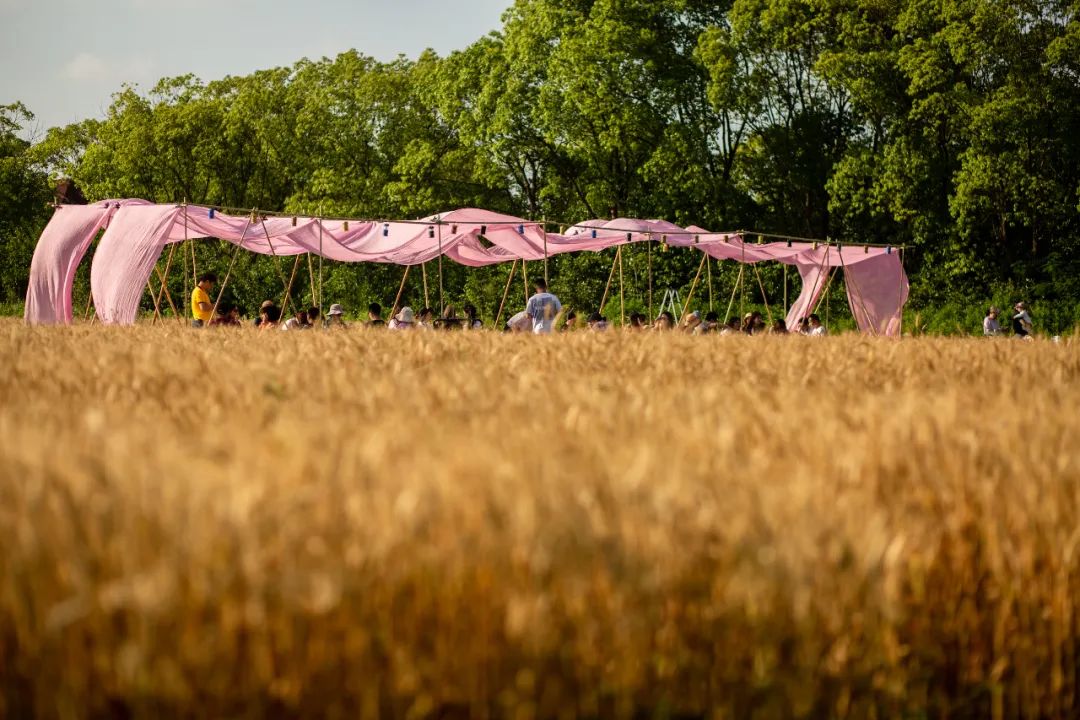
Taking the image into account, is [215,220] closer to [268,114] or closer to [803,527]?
[803,527]

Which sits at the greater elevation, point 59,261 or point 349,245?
point 349,245

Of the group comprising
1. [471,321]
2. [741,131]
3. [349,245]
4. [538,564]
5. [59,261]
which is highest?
[741,131]

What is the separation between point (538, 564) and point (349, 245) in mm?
21081

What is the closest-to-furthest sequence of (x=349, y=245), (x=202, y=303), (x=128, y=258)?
(x=202, y=303) → (x=128, y=258) → (x=349, y=245)

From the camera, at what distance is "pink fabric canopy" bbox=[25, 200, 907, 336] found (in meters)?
19.8

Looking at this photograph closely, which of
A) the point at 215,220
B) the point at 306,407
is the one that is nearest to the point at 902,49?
the point at 215,220

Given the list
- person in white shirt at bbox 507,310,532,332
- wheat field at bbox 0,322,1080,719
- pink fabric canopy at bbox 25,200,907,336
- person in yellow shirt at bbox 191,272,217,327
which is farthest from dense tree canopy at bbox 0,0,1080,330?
wheat field at bbox 0,322,1080,719

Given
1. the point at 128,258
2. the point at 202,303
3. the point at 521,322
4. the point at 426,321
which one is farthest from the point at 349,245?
the point at 521,322

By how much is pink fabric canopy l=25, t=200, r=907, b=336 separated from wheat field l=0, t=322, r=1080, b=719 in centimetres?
1579

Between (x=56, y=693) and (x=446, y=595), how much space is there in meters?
0.56

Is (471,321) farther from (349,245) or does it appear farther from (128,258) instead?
(128,258)

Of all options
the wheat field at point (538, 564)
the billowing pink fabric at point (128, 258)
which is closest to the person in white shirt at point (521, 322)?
the billowing pink fabric at point (128, 258)

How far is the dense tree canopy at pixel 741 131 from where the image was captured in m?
30.2

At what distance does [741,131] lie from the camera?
3603 cm
